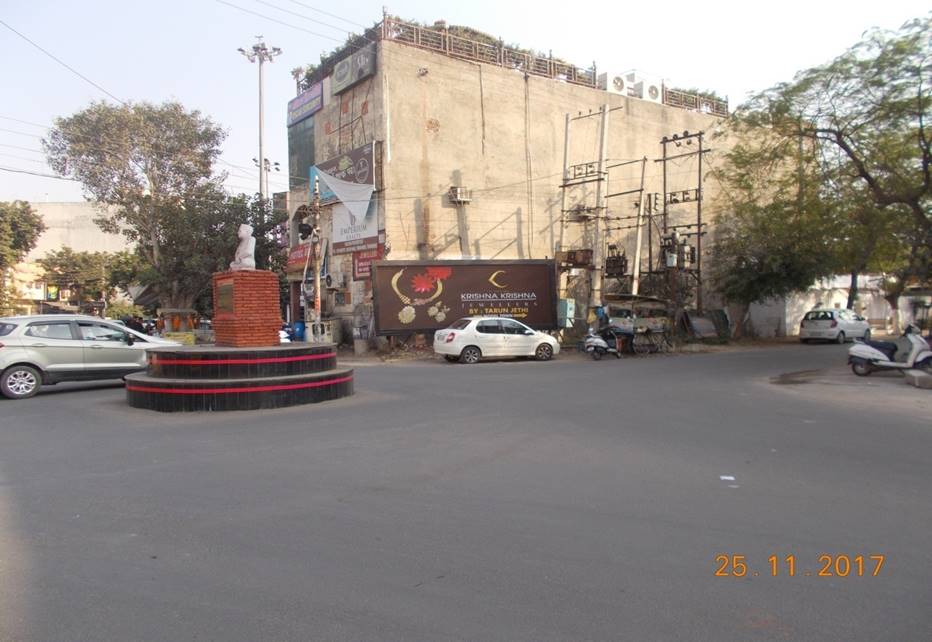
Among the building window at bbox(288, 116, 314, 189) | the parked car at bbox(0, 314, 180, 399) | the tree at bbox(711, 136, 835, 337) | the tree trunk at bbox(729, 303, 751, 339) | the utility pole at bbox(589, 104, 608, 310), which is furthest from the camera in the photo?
the tree trunk at bbox(729, 303, 751, 339)

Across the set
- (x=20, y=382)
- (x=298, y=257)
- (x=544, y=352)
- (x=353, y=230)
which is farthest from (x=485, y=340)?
(x=298, y=257)

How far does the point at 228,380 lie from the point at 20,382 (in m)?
4.80

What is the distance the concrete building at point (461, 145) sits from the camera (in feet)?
80.6

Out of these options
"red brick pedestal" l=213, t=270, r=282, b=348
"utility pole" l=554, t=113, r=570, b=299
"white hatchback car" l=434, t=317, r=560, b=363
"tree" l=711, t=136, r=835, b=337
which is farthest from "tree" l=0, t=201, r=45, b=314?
"tree" l=711, t=136, r=835, b=337

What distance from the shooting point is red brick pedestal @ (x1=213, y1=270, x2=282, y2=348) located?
1139 cm

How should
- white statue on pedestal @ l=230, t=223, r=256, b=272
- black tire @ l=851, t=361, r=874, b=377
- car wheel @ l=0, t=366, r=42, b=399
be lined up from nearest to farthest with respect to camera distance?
car wheel @ l=0, t=366, r=42, b=399 → white statue on pedestal @ l=230, t=223, r=256, b=272 → black tire @ l=851, t=361, r=874, b=377

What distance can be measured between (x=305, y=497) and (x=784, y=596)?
3635 mm

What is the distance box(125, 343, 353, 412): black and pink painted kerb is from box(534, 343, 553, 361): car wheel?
11230 millimetres

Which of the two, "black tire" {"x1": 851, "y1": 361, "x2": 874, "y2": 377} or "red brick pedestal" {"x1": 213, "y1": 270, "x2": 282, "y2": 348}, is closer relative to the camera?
"red brick pedestal" {"x1": 213, "y1": 270, "x2": 282, "y2": 348}

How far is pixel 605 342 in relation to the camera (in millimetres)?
21125

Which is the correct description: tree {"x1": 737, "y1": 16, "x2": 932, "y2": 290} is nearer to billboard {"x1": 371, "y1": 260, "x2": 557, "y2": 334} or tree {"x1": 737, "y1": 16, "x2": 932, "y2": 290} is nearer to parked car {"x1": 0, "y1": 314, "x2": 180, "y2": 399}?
billboard {"x1": 371, "y1": 260, "x2": 557, "y2": 334}

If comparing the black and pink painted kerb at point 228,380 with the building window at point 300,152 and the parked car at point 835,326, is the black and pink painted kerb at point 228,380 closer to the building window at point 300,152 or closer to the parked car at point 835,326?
the building window at point 300,152

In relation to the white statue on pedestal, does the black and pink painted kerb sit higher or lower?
lower

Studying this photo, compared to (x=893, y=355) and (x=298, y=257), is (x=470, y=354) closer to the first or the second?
(x=893, y=355)
